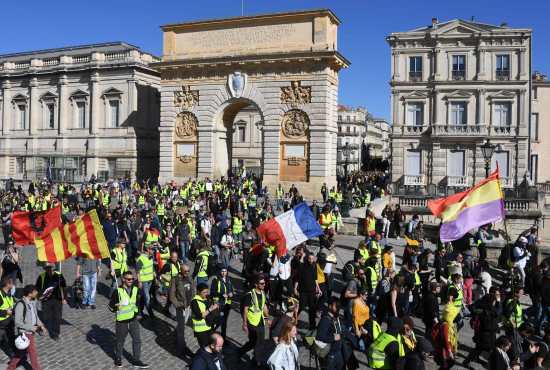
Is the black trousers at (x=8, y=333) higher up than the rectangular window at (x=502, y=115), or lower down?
lower down

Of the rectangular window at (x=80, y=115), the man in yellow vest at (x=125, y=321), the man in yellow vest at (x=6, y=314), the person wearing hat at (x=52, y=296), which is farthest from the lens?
the rectangular window at (x=80, y=115)

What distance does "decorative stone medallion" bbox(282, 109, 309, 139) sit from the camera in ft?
118

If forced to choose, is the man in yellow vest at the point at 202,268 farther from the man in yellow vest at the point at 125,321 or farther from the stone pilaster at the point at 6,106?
the stone pilaster at the point at 6,106

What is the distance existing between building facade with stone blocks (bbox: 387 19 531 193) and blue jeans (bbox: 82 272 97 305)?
31.1m

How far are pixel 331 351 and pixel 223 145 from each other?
3201 cm

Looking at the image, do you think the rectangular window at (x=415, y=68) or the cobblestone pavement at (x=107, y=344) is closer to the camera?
the cobblestone pavement at (x=107, y=344)

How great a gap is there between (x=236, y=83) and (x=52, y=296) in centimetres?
2769

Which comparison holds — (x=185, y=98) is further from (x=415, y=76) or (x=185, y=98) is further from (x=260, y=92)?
(x=415, y=76)

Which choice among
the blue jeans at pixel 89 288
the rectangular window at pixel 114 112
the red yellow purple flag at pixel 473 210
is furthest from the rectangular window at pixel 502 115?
the blue jeans at pixel 89 288

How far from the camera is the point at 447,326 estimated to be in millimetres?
9258

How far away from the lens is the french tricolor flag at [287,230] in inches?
509

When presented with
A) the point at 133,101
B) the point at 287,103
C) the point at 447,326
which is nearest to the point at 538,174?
the point at 287,103

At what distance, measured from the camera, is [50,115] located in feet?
164

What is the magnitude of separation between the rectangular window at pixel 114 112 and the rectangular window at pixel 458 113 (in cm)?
2600
